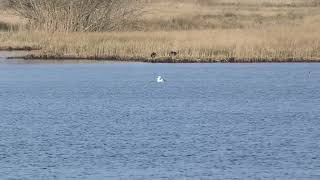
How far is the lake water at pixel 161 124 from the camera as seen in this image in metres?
12.4

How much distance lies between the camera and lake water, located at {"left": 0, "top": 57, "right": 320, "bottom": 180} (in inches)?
486

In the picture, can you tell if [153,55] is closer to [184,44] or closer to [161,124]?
[184,44]

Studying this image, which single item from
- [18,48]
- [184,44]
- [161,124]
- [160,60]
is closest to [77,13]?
[18,48]

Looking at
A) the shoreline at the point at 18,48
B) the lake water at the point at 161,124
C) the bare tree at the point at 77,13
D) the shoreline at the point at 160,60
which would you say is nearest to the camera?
the lake water at the point at 161,124

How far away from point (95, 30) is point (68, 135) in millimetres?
25674

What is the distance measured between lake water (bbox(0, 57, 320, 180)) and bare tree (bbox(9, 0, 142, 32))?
10.0 metres

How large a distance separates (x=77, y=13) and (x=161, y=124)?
77.2 ft

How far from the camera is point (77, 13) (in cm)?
3972

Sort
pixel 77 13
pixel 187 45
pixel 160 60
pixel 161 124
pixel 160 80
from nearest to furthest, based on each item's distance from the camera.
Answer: pixel 161 124, pixel 160 80, pixel 160 60, pixel 187 45, pixel 77 13

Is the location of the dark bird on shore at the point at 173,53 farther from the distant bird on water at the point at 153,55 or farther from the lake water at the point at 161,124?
the lake water at the point at 161,124

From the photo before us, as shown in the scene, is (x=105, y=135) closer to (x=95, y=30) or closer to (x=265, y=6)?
(x=95, y=30)

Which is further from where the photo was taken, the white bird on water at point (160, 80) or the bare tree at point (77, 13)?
the bare tree at point (77, 13)

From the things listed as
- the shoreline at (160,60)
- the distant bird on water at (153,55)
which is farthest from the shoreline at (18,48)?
the distant bird on water at (153,55)

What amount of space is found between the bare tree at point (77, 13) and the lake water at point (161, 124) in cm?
1003
